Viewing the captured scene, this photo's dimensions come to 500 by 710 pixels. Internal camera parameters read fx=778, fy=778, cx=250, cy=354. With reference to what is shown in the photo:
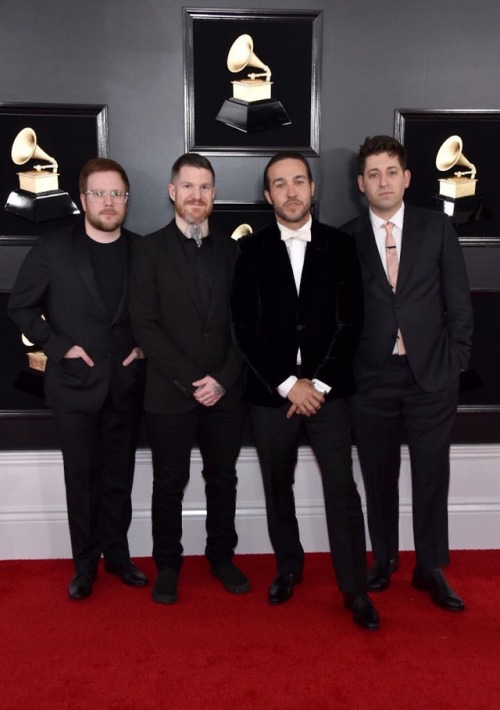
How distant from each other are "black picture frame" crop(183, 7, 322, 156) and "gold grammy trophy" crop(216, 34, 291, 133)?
2cm

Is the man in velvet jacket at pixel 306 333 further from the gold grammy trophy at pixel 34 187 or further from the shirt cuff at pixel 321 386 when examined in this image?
the gold grammy trophy at pixel 34 187

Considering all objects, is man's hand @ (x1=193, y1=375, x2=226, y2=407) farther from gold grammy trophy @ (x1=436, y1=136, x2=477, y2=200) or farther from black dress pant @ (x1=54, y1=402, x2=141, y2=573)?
gold grammy trophy @ (x1=436, y1=136, x2=477, y2=200)

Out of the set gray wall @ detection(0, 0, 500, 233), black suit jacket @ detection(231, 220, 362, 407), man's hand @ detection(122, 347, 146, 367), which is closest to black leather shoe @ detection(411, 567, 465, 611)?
black suit jacket @ detection(231, 220, 362, 407)

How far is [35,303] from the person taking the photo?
3.32 metres

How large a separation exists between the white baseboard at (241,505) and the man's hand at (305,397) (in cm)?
94

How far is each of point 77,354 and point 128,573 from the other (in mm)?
1081

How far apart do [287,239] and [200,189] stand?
0.41 m

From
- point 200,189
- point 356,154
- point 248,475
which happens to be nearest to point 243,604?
point 248,475

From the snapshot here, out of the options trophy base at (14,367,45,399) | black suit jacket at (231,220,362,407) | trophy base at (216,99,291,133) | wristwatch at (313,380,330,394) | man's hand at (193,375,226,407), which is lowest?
trophy base at (14,367,45,399)

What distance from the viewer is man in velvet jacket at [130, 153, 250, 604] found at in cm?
321

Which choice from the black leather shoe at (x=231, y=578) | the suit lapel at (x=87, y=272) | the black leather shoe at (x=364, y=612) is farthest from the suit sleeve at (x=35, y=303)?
the black leather shoe at (x=364, y=612)

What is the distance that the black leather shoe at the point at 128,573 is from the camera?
359 centimetres

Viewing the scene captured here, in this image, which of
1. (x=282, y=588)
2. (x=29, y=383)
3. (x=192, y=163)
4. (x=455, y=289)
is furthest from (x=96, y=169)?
(x=282, y=588)

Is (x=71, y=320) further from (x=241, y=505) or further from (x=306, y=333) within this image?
(x=241, y=505)
